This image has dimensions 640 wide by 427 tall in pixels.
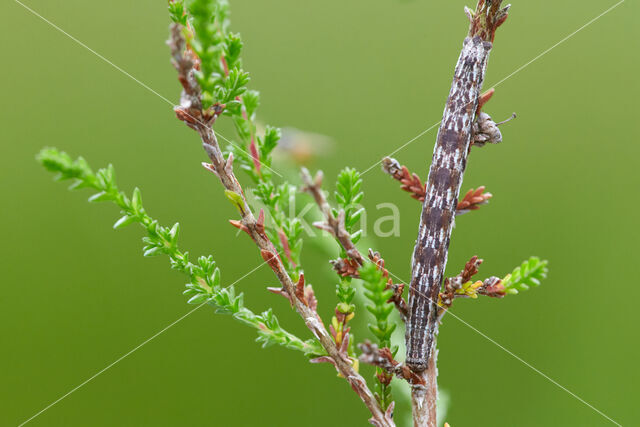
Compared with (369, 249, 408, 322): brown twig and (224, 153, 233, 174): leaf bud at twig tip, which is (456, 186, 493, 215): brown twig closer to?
(369, 249, 408, 322): brown twig

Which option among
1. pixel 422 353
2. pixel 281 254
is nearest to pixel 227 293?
pixel 281 254

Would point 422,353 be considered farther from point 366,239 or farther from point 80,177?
point 80,177

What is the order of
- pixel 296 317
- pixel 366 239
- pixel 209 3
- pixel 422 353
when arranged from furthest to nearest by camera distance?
pixel 296 317
pixel 366 239
pixel 422 353
pixel 209 3

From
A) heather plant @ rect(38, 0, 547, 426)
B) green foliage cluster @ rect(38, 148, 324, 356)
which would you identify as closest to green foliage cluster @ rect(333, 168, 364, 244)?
heather plant @ rect(38, 0, 547, 426)

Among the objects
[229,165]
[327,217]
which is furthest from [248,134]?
[327,217]

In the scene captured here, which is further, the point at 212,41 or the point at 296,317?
the point at 296,317

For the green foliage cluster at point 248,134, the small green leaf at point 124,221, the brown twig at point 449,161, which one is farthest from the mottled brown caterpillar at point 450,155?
the small green leaf at point 124,221

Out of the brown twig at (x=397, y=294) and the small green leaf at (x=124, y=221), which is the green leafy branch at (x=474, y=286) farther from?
the small green leaf at (x=124, y=221)

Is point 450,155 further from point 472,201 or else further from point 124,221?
point 124,221
